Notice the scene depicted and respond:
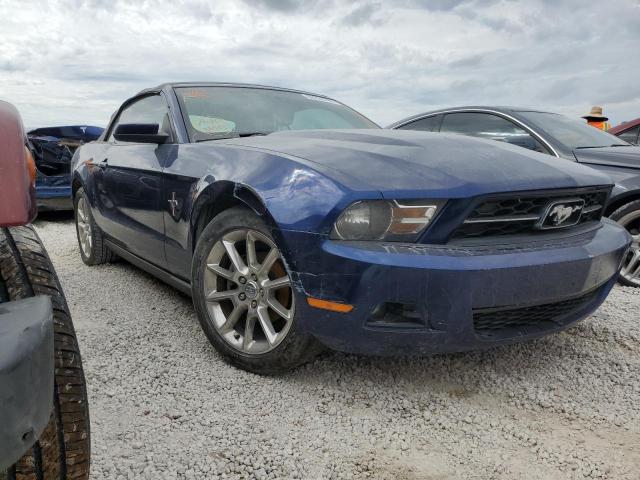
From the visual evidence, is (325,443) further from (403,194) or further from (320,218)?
(403,194)

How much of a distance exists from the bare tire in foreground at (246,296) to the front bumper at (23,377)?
116 centimetres

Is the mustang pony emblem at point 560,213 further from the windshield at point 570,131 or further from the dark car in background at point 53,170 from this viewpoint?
the dark car in background at point 53,170

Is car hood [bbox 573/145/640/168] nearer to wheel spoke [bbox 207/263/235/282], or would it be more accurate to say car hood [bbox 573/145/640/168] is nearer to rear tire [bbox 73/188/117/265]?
wheel spoke [bbox 207/263/235/282]

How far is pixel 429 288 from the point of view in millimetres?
1899

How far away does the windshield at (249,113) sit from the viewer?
3.02 meters

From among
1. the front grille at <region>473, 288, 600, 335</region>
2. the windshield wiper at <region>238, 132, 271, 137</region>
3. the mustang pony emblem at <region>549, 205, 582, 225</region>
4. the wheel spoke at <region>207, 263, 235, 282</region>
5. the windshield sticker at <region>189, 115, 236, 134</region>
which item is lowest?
the wheel spoke at <region>207, 263, 235, 282</region>

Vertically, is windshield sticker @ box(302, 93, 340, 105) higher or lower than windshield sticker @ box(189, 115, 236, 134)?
higher

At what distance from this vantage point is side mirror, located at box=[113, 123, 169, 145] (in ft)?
9.55

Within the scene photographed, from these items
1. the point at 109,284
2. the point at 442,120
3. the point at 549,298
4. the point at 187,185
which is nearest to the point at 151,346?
the point at 187,185

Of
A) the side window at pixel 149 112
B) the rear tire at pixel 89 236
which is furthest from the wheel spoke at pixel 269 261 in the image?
the rear tire at pixel 89 236

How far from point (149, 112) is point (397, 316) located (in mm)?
2507

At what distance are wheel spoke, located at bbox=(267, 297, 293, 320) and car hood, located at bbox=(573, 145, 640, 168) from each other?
124 inches

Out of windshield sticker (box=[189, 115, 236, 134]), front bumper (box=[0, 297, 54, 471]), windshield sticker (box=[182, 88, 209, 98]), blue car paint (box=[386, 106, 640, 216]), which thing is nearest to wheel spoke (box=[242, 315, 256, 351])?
windshield sticker (box=[189, 115, 236, 134])

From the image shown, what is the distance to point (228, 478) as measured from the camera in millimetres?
1710
